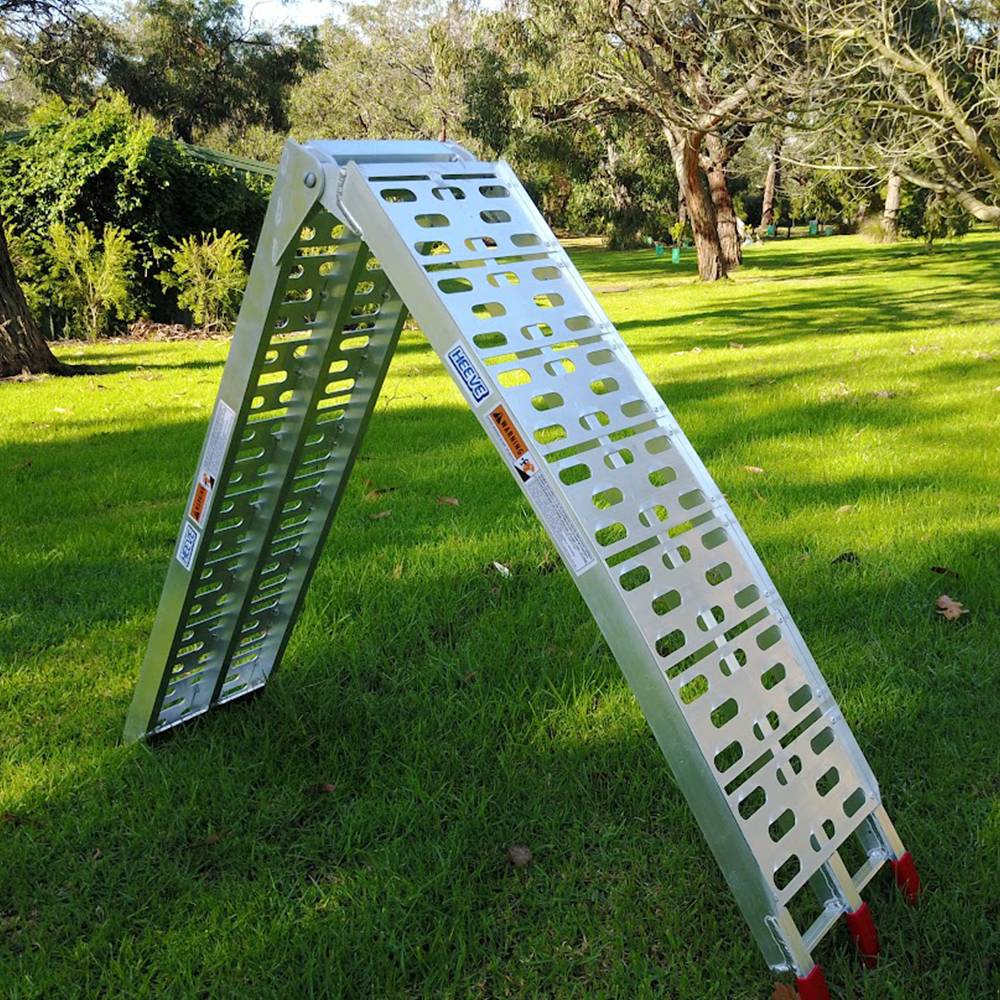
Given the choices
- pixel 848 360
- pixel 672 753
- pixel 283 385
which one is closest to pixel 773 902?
pixel 672 753

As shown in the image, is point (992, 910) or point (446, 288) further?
point (992, 910)

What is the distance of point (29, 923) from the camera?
2.05 metres

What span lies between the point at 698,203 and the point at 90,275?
1178 cm

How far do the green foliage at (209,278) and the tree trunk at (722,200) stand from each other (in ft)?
35.7

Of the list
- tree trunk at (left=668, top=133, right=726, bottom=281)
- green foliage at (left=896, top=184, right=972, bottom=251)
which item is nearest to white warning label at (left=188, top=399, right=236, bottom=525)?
tree trunk at (left=668, top=133, right=726, bottom=281)

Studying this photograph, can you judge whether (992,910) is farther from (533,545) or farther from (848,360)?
(848,360)

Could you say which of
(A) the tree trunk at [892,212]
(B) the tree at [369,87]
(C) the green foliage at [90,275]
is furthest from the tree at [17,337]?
(B) the tree at [369,87]

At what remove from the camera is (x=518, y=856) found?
2.22 m

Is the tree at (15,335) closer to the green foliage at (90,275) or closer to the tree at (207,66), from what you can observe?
the green foliage at (90,275)

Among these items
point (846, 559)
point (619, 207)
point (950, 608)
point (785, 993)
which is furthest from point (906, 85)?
point (619, 207)

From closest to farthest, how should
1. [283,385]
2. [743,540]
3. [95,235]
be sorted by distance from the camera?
[743,540]
[283,385]
[95,235]

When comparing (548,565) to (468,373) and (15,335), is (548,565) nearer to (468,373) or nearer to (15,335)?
(468,373)

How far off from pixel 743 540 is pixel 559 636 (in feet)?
4.28

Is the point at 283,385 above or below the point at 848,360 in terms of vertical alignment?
above
